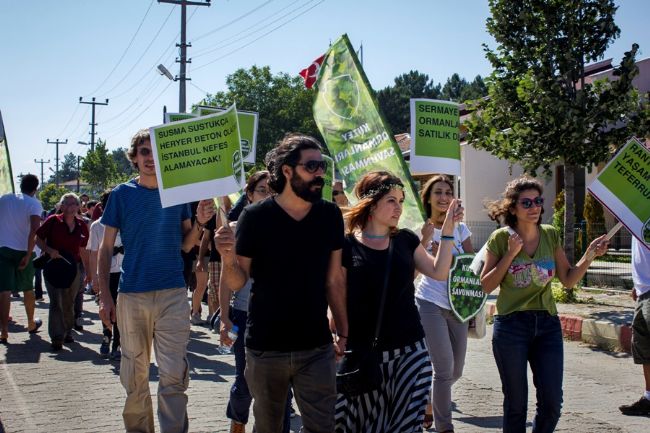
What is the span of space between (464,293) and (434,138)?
1167 millimetres

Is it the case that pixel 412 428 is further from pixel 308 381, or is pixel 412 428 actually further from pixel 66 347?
pixel 66 347

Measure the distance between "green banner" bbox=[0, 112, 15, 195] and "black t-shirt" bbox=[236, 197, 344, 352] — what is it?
6906 mm

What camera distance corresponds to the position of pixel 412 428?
4.27 metres

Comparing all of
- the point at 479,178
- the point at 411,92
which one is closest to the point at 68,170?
the point at 411,92

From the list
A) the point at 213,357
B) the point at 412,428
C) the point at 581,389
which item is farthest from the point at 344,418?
the point at 213,357

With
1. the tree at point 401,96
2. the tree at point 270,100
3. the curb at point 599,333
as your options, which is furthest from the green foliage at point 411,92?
the curb at point 599,333

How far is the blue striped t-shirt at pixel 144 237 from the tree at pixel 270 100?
56129 mm

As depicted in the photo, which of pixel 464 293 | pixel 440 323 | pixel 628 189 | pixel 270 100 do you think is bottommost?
pixel 440 323

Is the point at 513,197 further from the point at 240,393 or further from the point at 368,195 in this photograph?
the point at 240,393

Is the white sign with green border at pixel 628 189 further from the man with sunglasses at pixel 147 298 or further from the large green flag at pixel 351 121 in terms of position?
the man with sunglasses at pixel 147 298

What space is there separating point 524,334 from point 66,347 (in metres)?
6.74

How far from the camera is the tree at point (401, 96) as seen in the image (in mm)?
73938

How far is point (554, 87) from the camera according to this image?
12.1 meters

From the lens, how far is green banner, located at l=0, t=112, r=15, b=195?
32.4 feet
